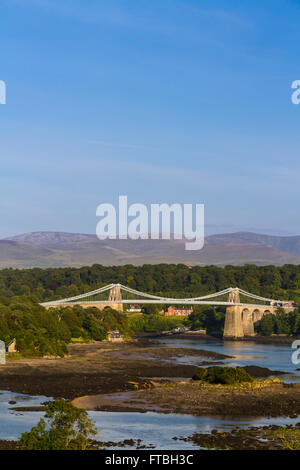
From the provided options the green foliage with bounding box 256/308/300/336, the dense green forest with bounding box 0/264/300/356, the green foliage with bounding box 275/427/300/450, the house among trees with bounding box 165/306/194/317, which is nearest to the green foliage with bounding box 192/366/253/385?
the green foliage with bounding box 275/427/300/450

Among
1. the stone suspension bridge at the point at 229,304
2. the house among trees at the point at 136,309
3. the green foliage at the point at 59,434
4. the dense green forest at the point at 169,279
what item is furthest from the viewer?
the dense green forest at the point at 169,279

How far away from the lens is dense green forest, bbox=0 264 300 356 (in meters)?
87.1

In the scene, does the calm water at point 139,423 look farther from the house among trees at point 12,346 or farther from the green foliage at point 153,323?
the green foliage at point 153,323

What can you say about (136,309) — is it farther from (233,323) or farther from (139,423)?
(139,423)

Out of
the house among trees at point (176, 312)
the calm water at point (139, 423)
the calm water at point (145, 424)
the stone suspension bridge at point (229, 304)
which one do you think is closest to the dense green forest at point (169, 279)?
the house among trees at point (176, 312)

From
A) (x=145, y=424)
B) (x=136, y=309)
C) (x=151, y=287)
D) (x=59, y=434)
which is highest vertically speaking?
(x=151, y=287)

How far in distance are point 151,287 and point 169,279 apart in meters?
3.93

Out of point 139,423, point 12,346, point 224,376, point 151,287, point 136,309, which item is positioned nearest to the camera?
point 139,423

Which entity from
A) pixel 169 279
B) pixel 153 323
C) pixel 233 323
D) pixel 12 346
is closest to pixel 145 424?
pixel 12 346

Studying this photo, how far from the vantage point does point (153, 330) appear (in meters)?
109

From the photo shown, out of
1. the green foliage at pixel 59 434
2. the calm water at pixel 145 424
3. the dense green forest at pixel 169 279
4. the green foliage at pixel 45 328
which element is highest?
the dense green forest at pixel 169 279

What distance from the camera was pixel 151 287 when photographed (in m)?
140

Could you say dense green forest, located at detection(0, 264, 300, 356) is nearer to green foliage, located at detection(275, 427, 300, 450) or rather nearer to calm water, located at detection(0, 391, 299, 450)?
calm water, located at detection(0, 391, 299, 450)

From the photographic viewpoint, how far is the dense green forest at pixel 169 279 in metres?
136
